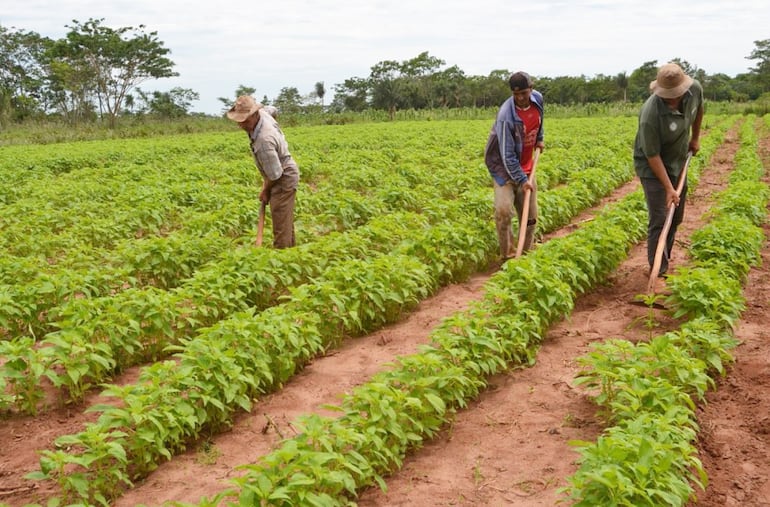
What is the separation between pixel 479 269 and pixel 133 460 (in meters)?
4.93

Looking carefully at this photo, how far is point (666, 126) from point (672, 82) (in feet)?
1.37

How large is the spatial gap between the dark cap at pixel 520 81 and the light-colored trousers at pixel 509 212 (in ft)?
3.52

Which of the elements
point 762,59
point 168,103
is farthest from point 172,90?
point 762,59

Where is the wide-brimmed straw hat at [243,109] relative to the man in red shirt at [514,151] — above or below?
above

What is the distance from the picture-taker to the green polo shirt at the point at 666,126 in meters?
5.79

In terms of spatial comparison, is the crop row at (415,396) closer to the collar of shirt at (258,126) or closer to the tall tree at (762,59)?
the collar of shirt at (258,126)

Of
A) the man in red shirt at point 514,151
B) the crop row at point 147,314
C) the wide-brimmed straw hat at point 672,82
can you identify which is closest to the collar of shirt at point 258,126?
the crop row at point 147,314

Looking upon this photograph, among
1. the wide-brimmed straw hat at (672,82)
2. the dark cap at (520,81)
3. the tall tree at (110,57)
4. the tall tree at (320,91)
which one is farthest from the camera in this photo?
the tall tree at (320,91)

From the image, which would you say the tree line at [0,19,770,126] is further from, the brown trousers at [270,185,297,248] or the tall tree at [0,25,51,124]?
the brown trousers at [270,185,297,248]

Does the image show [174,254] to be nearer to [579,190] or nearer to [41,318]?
[41,318]

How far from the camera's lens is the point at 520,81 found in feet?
21.0

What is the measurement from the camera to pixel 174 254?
693cm

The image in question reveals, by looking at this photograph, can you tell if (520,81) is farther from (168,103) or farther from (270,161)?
(168,103)

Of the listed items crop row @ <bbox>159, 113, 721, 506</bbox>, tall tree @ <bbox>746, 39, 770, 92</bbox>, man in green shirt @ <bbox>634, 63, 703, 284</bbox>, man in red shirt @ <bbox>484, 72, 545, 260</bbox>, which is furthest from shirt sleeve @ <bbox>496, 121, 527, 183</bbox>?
tall tree @ <bbox>746, 39, 770, 92</bbox>
